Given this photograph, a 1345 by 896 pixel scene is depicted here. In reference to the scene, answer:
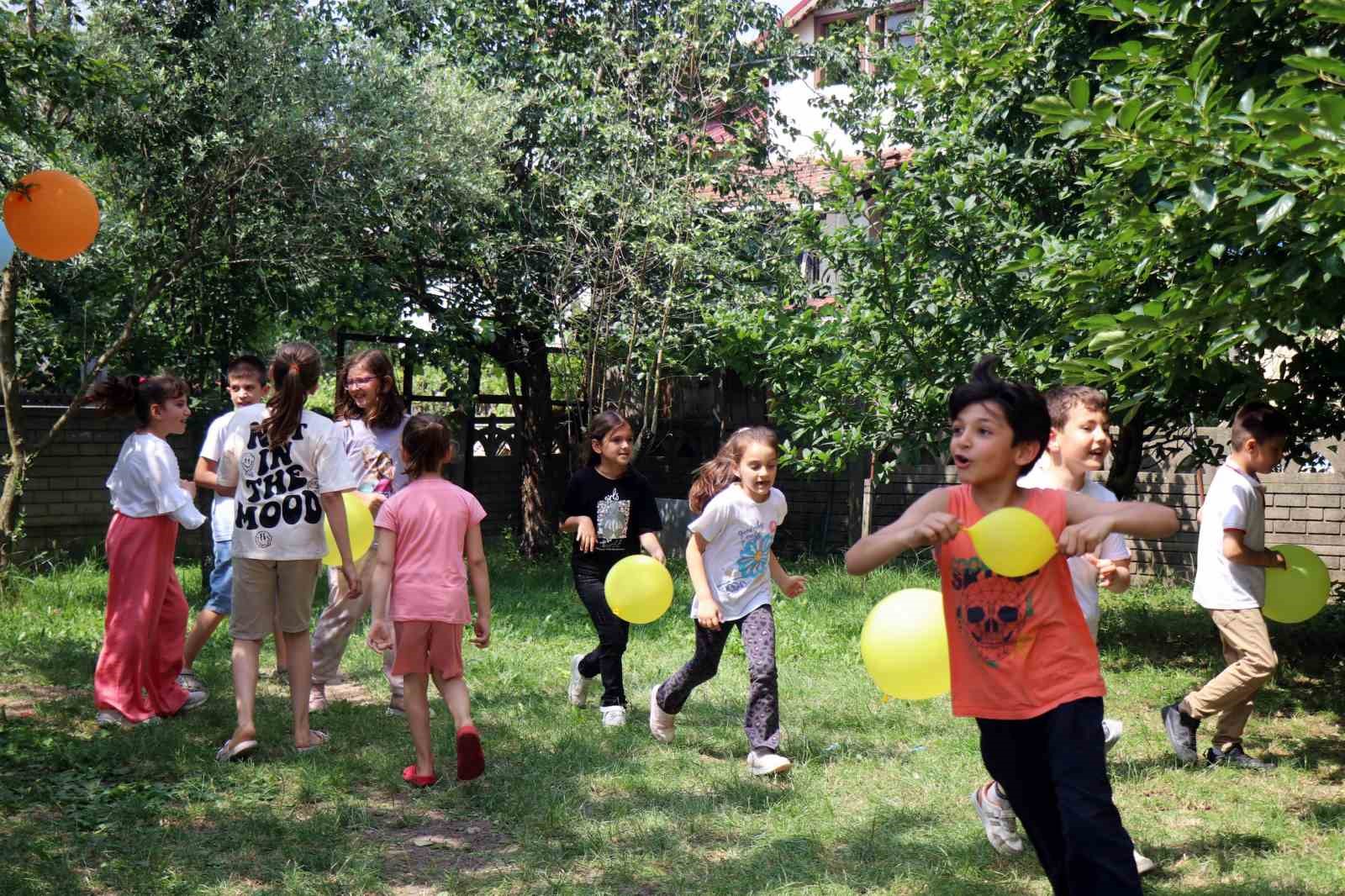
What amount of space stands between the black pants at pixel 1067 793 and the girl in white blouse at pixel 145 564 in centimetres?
426

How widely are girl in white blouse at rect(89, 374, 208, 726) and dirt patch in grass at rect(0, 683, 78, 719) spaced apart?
17.3 inches

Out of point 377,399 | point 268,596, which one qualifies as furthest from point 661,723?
point 377,399

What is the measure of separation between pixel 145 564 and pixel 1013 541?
4.56m

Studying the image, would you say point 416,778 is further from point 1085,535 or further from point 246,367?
point 1085,535

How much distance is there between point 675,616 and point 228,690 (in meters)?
3.70

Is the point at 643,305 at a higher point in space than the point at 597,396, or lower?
higher

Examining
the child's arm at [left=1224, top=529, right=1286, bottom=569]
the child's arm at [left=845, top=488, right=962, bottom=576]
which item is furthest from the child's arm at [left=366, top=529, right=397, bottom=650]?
the child's arm at [left=1224, top=529, right=1286, bottom=569]

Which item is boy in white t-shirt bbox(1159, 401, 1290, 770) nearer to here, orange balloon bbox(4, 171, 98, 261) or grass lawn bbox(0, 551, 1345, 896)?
grass lawn bbox(0, 551, 1345, 896)

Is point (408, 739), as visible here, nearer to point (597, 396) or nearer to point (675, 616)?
point (675, 616)

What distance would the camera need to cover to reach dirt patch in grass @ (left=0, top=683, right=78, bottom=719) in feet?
19.7

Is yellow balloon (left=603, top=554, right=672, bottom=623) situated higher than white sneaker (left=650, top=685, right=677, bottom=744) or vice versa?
yellow balloon (left=603, top=554, right=672, bottom=623)

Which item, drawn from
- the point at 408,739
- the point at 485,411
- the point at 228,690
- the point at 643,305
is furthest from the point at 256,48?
the point at 485,411

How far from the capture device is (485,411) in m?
16.2

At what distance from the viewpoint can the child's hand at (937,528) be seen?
3010 millimetres
